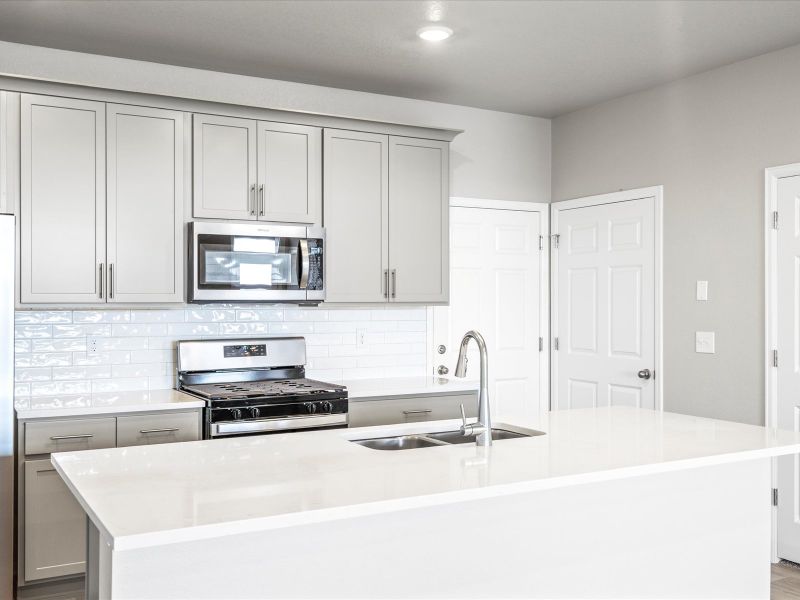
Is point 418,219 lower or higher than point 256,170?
lower

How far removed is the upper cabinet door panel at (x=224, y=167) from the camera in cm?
391

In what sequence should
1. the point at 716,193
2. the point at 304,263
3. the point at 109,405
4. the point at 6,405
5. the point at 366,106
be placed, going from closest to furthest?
the point at 6,405 < the point at 109,405 < the point at 304,263 < the point at 716,193 < the point at 366,106

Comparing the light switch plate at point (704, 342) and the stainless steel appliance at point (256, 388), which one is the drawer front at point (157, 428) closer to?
the stainless steel appliance at point (256, 388)

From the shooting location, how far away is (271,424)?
3.75m

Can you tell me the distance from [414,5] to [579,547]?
2.31 m

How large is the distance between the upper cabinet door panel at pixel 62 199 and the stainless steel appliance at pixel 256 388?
703 millimetres

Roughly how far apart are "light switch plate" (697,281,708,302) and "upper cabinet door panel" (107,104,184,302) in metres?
2.81

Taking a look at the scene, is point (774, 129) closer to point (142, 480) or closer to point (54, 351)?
point (142, 480)

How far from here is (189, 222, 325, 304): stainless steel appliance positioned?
3.88m

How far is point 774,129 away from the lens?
13.0 feet

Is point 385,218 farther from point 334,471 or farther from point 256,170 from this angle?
point 334,471

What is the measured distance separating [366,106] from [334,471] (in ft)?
10.1

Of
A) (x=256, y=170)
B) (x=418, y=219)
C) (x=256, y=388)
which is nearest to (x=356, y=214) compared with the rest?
(x=418, y=219)

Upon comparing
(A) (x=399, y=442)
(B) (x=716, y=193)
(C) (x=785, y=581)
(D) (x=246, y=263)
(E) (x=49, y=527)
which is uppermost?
(B) (x=716, y=193)
